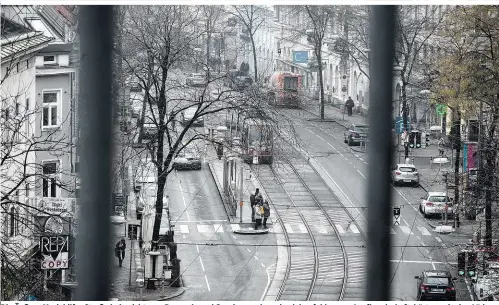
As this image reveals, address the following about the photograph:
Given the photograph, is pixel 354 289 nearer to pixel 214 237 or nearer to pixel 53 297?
pixel 214 237

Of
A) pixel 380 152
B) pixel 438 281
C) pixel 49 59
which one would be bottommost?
pixel 438 281

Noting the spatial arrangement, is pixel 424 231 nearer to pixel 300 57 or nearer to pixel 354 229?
pixel 354 229

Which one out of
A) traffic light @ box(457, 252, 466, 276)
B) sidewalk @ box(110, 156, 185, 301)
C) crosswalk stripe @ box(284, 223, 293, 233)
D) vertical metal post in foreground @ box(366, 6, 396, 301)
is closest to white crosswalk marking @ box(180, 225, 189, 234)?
crosswalk stripe @ box(284, 223, 293, 233)

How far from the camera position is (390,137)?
2.06 m

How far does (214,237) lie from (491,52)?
43.3 ft

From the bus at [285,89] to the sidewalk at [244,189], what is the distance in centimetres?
277

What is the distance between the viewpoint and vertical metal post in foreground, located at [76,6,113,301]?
1944 millimetres

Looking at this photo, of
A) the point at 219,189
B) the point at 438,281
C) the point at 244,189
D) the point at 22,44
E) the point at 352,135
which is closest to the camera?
the point at 22,44

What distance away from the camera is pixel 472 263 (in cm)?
2533

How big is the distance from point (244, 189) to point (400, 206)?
22.2 ft

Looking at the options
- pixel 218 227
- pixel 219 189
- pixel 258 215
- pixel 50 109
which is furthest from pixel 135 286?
pixel 219 189

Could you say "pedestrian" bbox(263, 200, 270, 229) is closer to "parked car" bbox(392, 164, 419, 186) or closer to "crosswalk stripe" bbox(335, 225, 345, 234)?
"crosswalk stripe" bbox(335, 225, 345, 234)

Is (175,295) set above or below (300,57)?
below

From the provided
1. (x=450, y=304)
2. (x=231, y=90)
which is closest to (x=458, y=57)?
(x=231, y=90)
